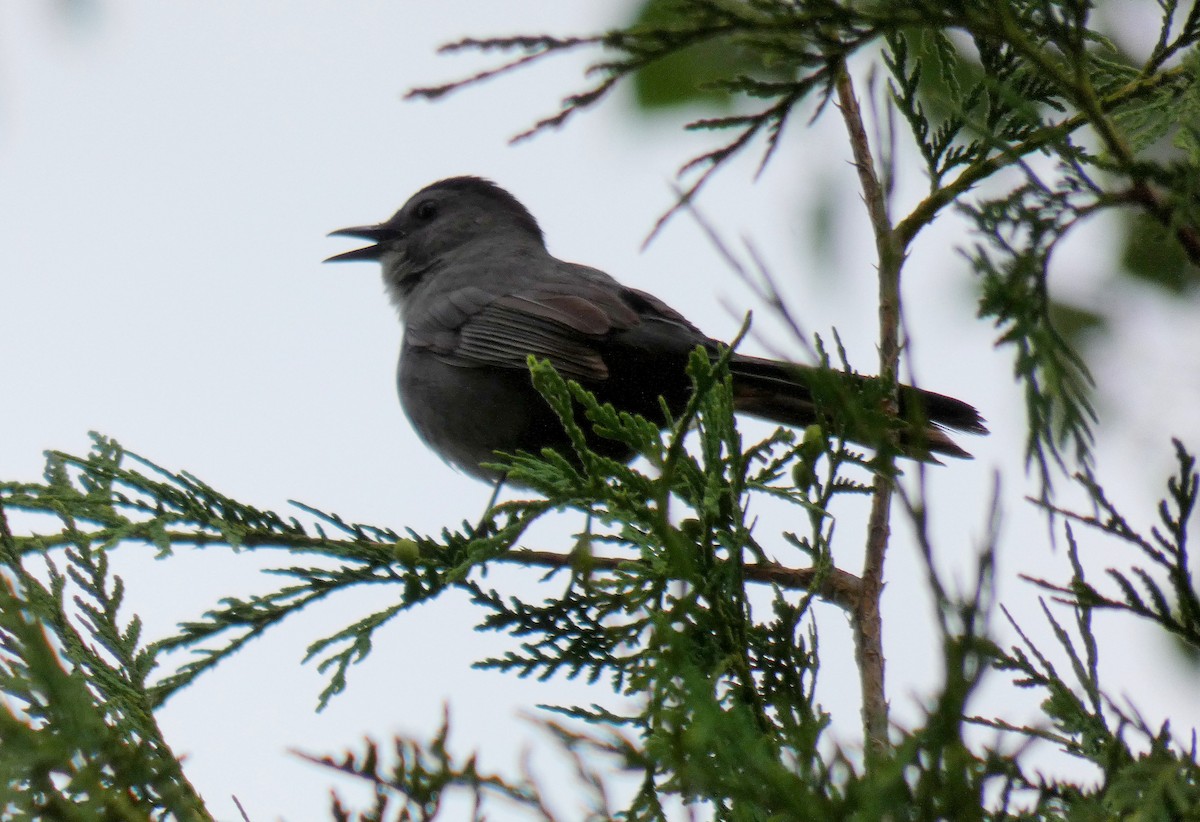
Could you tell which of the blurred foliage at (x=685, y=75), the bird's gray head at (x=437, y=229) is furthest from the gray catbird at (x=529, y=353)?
the blurred foliage at (x=685, y=75)

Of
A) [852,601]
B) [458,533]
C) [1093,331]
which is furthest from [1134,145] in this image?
[1093,331]

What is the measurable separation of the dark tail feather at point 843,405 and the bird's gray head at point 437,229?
272 cm

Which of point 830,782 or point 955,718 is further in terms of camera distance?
point 830,782

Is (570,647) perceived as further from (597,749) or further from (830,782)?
(830,782)

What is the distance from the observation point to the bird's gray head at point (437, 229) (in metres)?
7.01

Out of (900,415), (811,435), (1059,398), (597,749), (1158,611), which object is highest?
(900,415)

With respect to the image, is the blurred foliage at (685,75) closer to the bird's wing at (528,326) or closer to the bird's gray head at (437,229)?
the bird's wing at (528,326)

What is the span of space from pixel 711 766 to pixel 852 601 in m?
1.42

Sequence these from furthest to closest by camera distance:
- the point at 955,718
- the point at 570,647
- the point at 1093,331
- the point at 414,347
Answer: the point at 414,347 < the point at 1093,331 < the point at 570,647 < the point at 955,718

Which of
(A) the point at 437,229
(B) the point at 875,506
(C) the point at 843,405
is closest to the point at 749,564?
(B) the point at 875,506

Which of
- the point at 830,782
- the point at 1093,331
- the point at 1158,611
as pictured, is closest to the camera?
the point at 830,782

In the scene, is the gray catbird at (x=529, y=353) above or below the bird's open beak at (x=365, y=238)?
below

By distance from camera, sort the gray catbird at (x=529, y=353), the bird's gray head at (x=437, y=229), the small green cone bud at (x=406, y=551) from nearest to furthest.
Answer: the small green cone bud at (x=406, y=551) < the gray catbird at (x=529, y=353) < the bird's gray head at (x=437, y=229)

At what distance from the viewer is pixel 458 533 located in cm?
329
